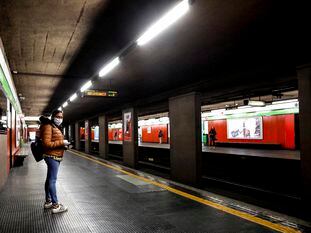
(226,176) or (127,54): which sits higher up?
(127,54)

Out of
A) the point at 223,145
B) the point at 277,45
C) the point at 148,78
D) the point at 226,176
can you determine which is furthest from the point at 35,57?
the point at 223,145

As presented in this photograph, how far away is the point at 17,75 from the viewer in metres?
8.02

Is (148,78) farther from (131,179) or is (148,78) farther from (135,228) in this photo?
(135,228)

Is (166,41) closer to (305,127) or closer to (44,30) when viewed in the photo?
(44,30)

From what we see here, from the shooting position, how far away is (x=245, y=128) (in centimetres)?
1955

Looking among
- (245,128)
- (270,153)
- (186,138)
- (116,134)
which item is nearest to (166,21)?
(186,138)

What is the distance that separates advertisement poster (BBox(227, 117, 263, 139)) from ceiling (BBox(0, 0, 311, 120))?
11.7 m

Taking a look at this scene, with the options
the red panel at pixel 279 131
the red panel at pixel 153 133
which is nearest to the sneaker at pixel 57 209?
the red panel at pixel 279 131

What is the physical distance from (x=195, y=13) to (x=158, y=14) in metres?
0.48

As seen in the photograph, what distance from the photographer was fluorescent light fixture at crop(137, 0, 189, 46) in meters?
3.31

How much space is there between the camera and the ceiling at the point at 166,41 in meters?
3.62

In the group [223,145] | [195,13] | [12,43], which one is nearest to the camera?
[195,13]

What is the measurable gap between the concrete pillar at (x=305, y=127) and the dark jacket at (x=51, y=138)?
4213mm

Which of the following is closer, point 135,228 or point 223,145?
point 135,228
